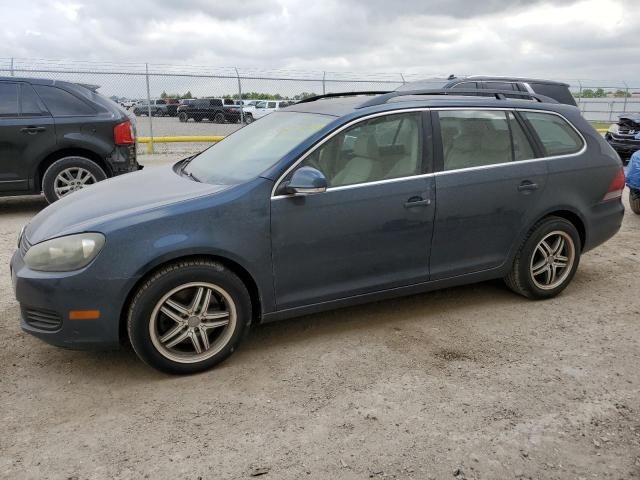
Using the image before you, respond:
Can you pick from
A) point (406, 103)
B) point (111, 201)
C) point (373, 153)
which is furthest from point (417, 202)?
point (111, 201)

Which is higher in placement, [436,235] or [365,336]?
[436,235]

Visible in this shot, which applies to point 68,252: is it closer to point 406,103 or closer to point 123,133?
point 406,103

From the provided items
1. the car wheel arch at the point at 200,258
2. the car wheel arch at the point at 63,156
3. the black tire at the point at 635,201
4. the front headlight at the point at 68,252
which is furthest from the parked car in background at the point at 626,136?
the front headlight at the point at 68,252

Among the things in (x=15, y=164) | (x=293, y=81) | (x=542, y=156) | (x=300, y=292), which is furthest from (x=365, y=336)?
(x=293, y=81)

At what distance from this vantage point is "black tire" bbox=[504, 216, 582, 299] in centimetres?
436

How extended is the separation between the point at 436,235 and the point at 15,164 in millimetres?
5790

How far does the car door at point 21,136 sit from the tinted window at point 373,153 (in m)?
5.10

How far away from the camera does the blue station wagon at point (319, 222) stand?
317cm

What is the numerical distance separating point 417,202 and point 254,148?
1.22 m

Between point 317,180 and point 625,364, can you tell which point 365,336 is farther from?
point 625,364

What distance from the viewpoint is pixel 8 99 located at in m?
7.26

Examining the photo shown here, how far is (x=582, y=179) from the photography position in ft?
14.7

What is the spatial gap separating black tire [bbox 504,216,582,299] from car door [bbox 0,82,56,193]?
5944mm

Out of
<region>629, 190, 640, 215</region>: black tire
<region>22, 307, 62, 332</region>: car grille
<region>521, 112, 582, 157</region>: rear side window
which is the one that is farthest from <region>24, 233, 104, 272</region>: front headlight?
<region>629, 190, 640, 215</region>: black tire
